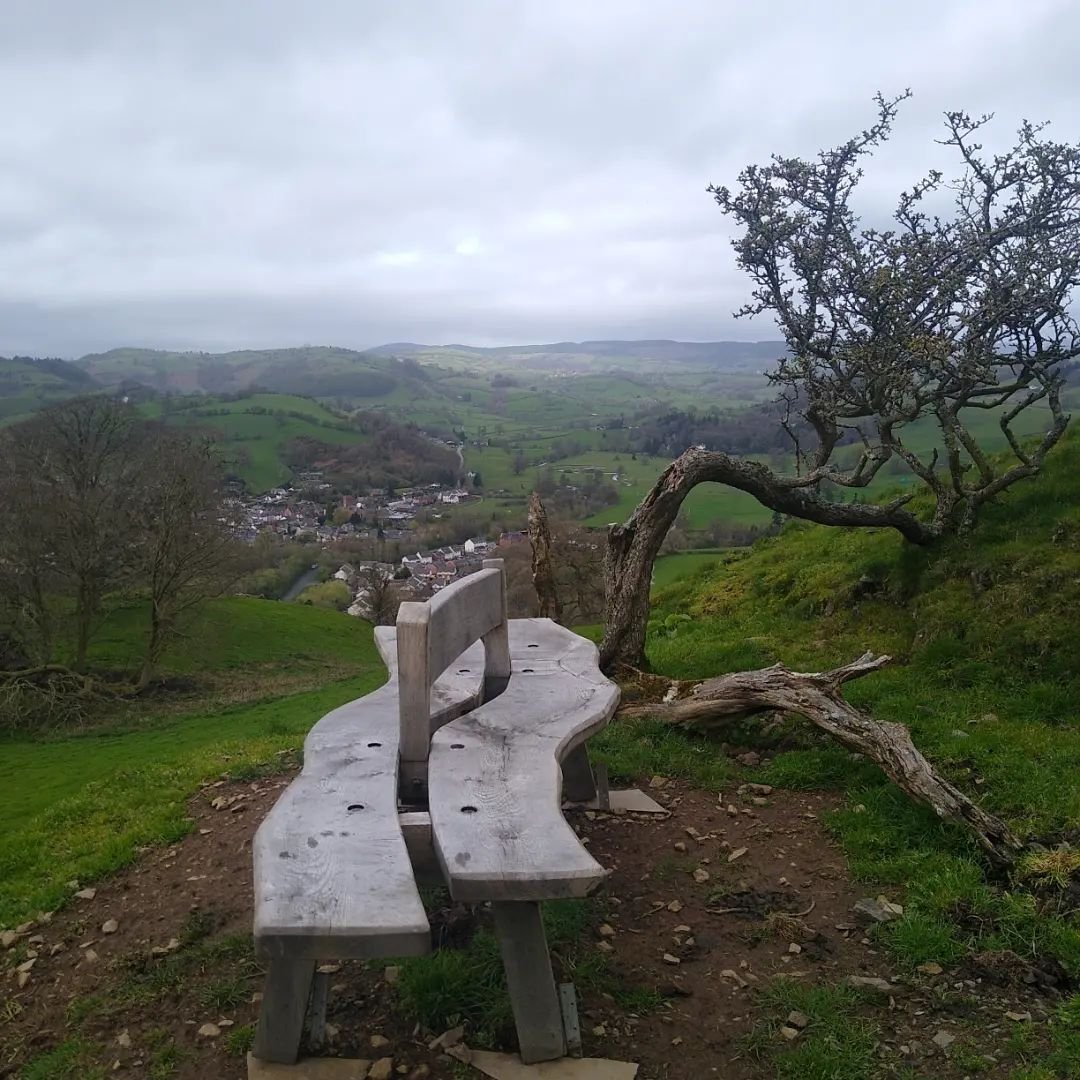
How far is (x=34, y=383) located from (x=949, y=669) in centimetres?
16517

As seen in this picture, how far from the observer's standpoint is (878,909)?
4.39 metres

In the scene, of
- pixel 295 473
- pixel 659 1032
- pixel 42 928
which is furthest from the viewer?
pixel 295 473

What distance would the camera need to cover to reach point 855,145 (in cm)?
925

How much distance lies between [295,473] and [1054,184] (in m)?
79.3

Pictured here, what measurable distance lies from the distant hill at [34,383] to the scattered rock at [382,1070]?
11397cm

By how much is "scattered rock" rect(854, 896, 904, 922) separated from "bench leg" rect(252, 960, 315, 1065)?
9.30 ft

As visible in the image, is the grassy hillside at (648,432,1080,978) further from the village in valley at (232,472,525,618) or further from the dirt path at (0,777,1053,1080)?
the village in valley at (232,472,525,618)

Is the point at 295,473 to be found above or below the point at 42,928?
below

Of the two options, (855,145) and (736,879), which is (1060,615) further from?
(855,145)

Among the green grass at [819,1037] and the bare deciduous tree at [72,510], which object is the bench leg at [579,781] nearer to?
the green grass at [819,1037]

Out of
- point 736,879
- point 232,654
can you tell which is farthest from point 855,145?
point 232,654

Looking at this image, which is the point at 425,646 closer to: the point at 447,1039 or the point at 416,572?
the point at 447,1039

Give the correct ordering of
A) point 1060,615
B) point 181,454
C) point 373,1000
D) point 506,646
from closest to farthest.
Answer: point 373,1000 < point 506,646 < point 1060,615 < point 181,454

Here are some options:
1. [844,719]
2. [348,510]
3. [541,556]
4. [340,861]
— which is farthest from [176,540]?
[348,510]
